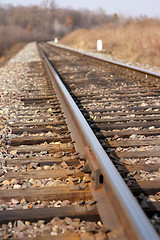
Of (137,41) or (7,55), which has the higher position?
(137,41)

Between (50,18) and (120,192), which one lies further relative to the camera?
(50,18)

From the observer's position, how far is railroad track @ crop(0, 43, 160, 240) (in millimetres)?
1745

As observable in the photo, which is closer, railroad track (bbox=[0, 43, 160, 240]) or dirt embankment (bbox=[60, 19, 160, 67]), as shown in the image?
railroad track (bbox=[0, 43, 160, 240])

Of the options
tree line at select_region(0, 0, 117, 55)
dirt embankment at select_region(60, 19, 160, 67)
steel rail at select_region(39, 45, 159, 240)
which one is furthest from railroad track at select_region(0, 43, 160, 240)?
tree line at select_region(0, 0, 117, 55)

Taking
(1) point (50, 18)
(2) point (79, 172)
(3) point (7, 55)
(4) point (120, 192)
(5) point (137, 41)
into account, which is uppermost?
(1) point (50, 18)

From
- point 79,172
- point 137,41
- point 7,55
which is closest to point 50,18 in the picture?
point 7,55

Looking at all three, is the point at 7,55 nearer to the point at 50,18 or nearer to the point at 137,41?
the point at 137,41

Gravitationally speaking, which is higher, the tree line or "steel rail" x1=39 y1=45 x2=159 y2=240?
the tree line

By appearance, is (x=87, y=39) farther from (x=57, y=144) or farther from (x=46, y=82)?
(x=57, y=144)

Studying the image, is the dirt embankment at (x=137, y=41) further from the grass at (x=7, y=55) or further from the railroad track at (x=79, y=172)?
the railroad track at (x=79, y=172)

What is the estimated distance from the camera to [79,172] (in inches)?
95.3

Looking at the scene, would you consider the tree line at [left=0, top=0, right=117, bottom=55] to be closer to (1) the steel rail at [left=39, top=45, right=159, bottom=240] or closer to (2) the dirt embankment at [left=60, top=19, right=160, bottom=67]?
(2) the dirt embankment at [left=60, top=19, right=160, bottom=67]

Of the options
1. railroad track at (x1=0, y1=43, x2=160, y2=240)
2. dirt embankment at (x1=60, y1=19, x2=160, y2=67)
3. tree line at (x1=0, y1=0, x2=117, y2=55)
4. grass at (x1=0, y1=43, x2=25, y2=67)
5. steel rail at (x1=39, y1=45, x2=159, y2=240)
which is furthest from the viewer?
tree line at (x1=0, y1=0, x2=117, y2=55)

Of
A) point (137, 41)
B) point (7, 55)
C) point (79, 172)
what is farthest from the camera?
point (7, 55)
